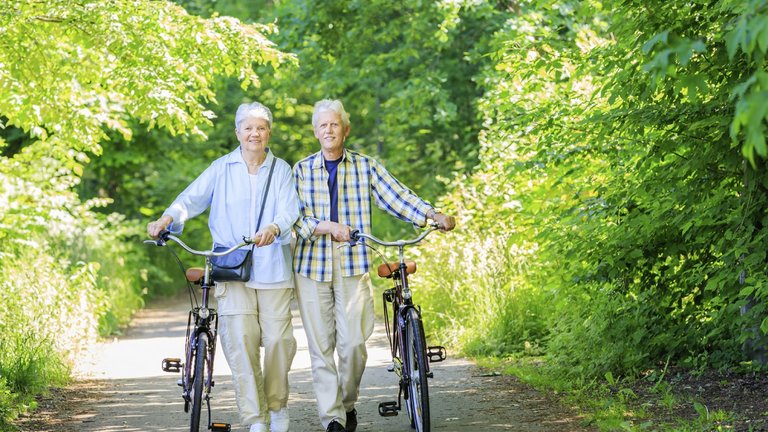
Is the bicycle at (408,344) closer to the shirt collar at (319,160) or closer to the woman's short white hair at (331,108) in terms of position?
the shirt collar at (319,160)

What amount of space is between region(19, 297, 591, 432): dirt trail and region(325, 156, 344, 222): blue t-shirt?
138 cm

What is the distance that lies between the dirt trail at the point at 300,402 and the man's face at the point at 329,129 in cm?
179

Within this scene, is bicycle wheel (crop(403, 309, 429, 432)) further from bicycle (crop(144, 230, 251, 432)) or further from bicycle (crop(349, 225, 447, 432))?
bicycle (crop(144, 230, 251, 432))

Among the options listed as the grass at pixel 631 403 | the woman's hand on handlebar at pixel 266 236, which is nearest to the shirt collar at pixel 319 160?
the woman's hand on handlebar at pixel 266 236

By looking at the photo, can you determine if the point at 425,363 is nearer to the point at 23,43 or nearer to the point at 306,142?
the point at 23,43

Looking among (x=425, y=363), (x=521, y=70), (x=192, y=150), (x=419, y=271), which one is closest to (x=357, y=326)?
(x=425, y=363)

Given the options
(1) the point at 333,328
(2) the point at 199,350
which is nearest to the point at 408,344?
(1) the point at 333,328

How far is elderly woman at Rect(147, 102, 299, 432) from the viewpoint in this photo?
6.50m

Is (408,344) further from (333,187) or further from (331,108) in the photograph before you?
(331,108)

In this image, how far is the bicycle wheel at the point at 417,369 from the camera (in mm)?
6164

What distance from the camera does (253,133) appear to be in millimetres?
6508

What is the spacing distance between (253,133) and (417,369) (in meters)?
1.61

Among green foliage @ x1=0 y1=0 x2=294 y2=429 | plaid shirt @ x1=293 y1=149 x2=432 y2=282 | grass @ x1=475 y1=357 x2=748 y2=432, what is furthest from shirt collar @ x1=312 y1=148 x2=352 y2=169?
green foliage @ x1=0 y1=0 x2=294 y2=429

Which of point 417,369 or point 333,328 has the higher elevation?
point 333,328
